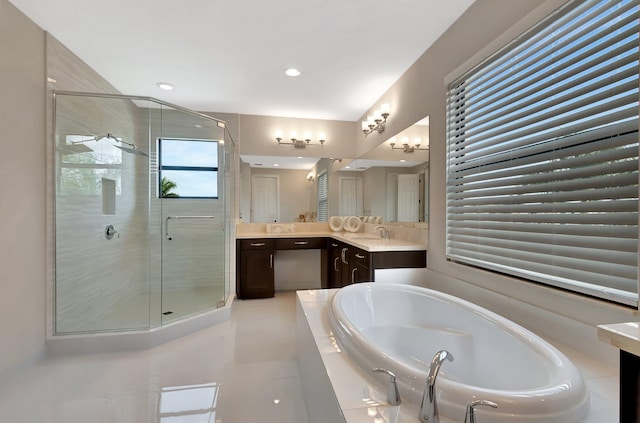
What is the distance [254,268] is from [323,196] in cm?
132

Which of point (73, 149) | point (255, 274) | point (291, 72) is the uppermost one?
point (291, 72)

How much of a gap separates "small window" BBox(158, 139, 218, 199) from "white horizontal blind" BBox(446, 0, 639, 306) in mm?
2899

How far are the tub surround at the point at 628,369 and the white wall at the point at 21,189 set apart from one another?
9.23 ft

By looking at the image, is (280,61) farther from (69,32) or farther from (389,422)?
(389,422)

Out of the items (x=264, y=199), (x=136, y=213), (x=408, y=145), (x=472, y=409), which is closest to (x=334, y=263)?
(x=264, y=199)

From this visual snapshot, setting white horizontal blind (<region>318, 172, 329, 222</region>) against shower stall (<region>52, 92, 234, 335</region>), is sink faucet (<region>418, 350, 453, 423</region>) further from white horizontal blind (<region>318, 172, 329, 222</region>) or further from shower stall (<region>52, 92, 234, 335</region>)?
white horizontal blind (<region>318, 172, 329, 222</region>)

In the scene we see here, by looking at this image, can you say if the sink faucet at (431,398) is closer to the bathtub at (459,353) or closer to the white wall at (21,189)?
the bathtub at (459,353)

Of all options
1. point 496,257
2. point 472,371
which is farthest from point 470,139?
point 472,371

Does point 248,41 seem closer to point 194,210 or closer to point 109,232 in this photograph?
point 194,210

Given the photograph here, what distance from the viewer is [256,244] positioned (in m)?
3.53

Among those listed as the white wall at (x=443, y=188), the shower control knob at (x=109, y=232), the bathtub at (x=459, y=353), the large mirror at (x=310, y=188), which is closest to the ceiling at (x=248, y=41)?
the white wall at (x=443, y=188)

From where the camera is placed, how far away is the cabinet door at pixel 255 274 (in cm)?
351

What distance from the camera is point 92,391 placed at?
172 cm

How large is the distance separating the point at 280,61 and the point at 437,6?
129cm
